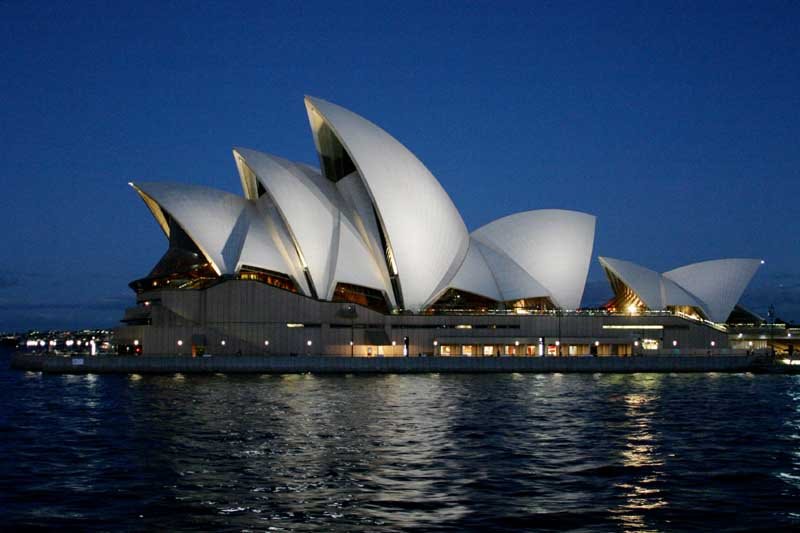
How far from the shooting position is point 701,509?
1917 cm

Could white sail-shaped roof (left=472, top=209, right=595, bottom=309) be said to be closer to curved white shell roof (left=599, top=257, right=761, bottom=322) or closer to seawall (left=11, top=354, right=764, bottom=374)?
curved white shell roof (left=599, top=257, right=761, bottom=322)

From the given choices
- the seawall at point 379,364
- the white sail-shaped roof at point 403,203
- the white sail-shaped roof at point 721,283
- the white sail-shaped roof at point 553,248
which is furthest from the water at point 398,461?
the white sail-shaped roof at point 721,283

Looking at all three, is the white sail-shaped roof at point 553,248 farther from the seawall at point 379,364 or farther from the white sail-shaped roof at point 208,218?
the white sail-shaped roof at point 208,218

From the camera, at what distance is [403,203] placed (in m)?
66.2

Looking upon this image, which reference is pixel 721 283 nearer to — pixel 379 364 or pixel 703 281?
pixel 703 281

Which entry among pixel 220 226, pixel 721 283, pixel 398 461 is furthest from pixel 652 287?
pixel 398 461

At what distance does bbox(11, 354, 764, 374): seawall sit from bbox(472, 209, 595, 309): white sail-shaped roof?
918 cm

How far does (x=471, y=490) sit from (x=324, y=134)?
4949 centimetres

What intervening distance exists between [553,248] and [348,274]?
60.8 feet

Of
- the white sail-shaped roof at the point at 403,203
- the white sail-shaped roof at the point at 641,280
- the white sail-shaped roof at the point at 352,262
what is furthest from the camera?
the white sail-shaped roof at the point at 641,280

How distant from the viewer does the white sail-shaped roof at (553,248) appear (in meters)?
75.0

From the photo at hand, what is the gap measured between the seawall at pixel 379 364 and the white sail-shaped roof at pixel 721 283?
11.7m

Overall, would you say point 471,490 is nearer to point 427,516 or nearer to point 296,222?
point 427,516

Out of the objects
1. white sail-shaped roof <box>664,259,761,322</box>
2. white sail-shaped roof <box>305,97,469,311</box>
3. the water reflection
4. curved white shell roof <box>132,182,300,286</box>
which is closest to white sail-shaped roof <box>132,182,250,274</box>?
curved white shell roof <box>132,182,300,286</box>
